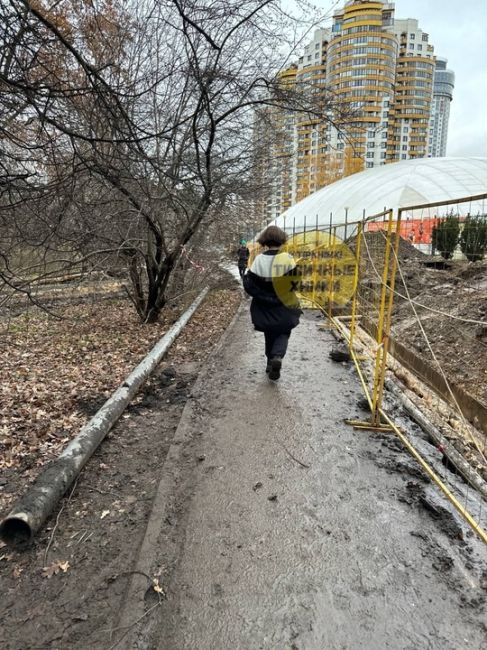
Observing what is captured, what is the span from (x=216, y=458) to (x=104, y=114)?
10.3ft

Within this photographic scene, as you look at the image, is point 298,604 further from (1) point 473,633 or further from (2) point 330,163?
(2) point 330,163

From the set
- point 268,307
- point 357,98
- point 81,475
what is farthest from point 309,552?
point 357,98

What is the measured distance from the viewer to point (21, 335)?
939 centimetres

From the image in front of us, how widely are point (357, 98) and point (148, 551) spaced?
293 inches

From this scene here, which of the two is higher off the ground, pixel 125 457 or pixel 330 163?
pixel 330 163

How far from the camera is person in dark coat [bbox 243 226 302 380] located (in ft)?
15.4

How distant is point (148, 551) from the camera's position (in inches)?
92.5

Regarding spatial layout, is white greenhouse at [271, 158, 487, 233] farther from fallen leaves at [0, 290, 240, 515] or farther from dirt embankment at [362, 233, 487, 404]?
fallen leaves at [0, 290, 240, 515]

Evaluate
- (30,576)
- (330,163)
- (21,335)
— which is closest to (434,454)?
→ (30,576)

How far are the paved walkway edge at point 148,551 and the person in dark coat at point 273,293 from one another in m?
1.53

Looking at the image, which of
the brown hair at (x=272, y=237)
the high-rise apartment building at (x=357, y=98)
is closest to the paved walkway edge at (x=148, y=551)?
the brown hair at (x=272, y=237)

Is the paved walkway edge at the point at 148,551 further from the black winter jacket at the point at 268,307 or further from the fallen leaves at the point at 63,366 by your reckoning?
the black winter jacket at the point at 268,307

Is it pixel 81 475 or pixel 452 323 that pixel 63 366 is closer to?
pixel 81 475

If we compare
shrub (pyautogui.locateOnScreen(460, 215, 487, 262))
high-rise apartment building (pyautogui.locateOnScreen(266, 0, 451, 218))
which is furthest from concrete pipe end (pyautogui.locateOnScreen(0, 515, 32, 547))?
high-rise apartment building (pyautogui.locateOnScreen(266, 0, 451, 218))
